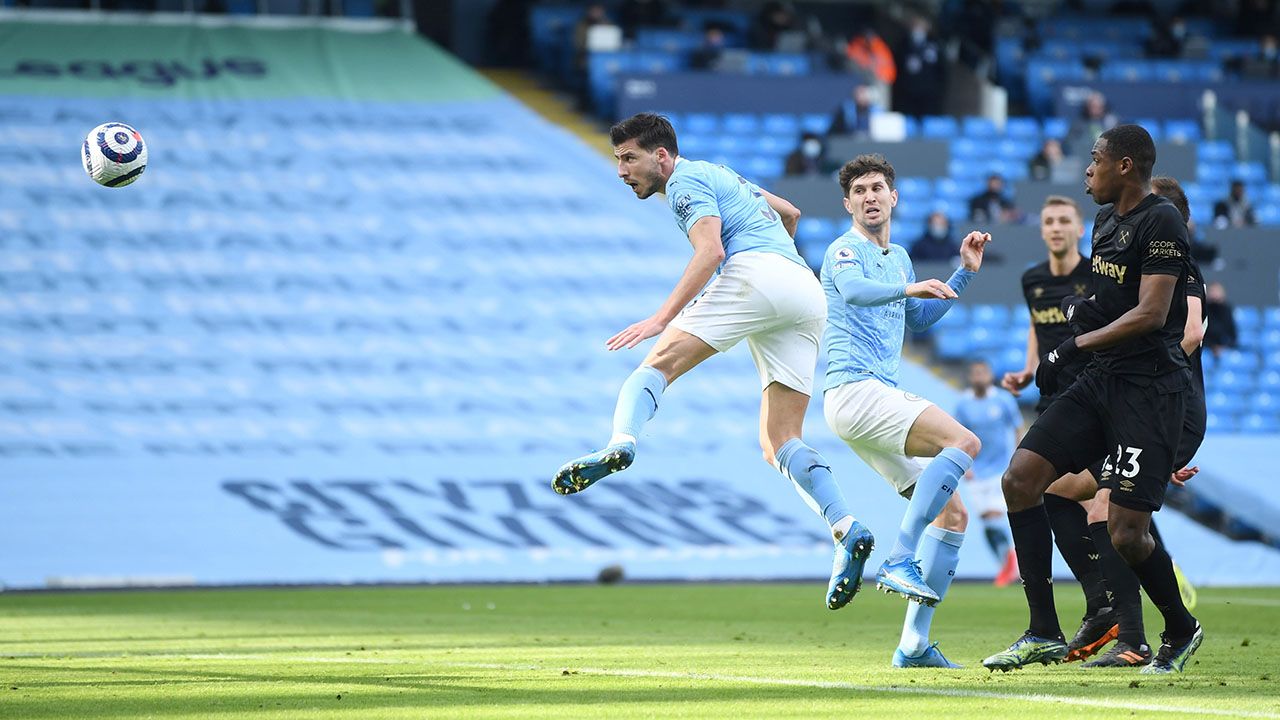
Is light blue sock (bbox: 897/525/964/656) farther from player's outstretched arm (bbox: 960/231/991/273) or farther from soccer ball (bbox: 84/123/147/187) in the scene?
soccer ball (bbox: 84/123/147/187)

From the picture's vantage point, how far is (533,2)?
28.8 m

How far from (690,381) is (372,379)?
3.92 m

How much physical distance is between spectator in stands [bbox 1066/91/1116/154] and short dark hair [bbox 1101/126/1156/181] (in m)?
18.6

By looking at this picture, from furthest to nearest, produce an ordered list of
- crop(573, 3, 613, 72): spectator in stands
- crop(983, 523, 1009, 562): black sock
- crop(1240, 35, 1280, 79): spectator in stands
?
crop(1240, 35, 1280, 79): spectator in stands → crop(573, 3, 613, 72): spectator in stands → crop(983, 523, 1009, 562): black sock

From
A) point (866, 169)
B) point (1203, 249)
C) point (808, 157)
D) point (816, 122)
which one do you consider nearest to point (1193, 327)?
point (866, 169)

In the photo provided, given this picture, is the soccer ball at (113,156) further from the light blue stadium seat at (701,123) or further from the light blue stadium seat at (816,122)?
the light blue stadium seat at (816,122)

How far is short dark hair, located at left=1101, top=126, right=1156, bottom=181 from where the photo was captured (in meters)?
7.48

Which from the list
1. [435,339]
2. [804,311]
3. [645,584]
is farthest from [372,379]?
[804,311]

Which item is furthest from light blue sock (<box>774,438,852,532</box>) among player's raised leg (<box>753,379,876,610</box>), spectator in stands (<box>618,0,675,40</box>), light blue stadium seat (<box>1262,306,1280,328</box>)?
spectator in stands (<box>618,0,675,40</box>)

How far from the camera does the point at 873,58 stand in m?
28.6

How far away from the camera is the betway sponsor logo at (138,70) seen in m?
24.9

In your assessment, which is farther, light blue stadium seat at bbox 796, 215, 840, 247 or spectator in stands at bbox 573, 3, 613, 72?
spectator in stands at bbox 573, 3, 613, 72

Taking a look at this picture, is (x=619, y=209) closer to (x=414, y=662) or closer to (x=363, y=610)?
(x=363, y=610)

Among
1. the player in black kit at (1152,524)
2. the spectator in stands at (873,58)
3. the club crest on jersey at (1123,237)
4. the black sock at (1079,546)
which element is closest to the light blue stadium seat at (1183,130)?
the spectator in stands at (873,58)
